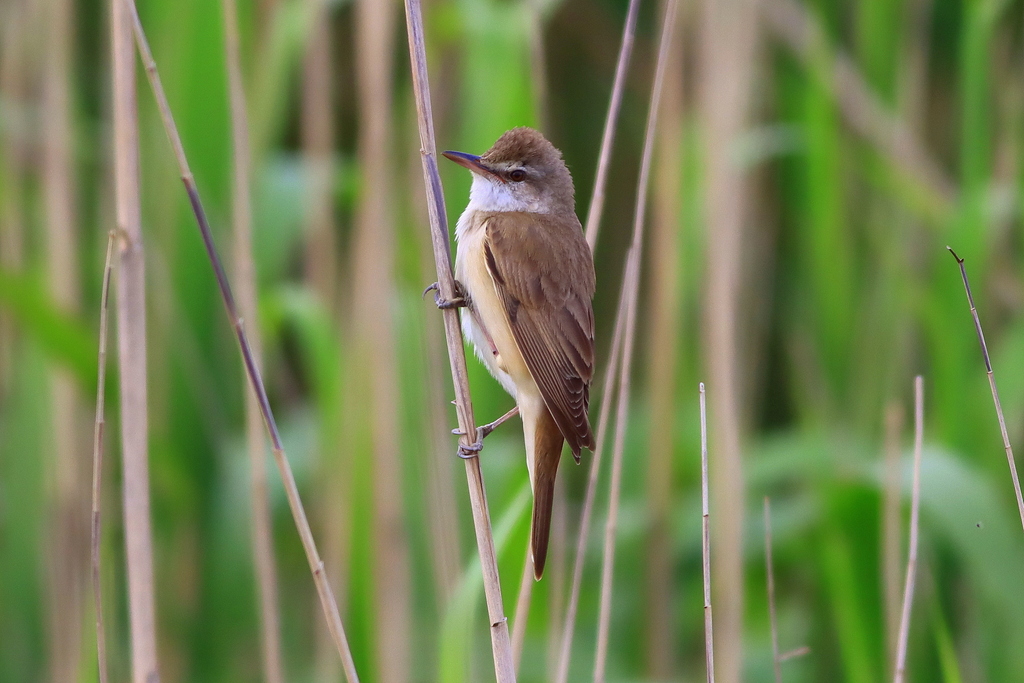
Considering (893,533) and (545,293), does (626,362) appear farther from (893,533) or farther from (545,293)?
(893,533)

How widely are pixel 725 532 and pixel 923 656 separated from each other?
0.63m

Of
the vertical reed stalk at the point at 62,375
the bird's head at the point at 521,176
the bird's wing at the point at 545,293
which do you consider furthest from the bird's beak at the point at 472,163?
the vertical reed stalk at the point at 62,375

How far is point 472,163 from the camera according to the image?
244 cm

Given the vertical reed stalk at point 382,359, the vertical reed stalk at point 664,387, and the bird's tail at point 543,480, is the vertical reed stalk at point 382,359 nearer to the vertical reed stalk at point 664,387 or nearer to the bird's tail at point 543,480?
the bird's tail at point 543,480

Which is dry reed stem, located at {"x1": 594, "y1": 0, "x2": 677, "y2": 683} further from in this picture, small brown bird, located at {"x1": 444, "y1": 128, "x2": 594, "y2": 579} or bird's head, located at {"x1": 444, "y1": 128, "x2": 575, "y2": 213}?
bird's head, located at {"x1": 444, "y1": 128, "x2": 575, "y2": 213}

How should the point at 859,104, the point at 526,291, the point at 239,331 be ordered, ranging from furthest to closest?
the point at 859,104 → the point at 526,291 → the point at 239,331

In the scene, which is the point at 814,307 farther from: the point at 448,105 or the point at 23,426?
the point at 23,426

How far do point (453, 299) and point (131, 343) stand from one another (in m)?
A: 0.62

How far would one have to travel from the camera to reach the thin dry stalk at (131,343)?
194cm

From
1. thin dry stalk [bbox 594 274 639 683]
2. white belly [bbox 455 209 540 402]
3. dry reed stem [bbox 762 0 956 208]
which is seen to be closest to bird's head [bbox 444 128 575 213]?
white belly [bbox 455 209 540 402]

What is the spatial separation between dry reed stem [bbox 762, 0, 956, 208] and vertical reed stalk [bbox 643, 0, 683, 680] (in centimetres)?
61

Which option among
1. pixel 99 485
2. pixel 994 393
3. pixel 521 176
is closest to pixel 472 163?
pixel 521 176

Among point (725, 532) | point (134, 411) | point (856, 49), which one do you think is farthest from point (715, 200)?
point (134, 411)

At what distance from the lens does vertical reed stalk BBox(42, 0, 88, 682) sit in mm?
3018
